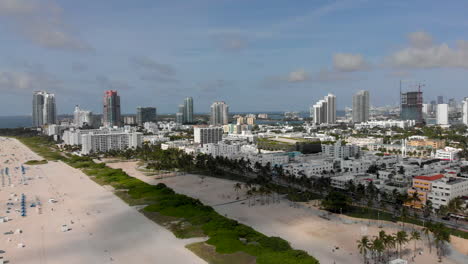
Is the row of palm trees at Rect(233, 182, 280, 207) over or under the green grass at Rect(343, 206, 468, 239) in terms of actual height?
over

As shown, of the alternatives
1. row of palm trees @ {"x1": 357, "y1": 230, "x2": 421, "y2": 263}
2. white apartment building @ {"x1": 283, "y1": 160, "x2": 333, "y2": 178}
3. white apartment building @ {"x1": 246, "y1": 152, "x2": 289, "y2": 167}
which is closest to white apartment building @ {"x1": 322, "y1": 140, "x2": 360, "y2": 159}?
white apartment building @ {"x1": 246, "y1": 152, "x2": 289, "y2": 167}

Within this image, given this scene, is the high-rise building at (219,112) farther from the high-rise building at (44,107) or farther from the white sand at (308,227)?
the white sand at (308,227)

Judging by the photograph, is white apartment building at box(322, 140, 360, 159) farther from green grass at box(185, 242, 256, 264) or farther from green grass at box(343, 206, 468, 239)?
green grass at box(185, 242, 256, 264)

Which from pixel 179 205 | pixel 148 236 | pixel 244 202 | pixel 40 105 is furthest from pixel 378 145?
pixel 40 105

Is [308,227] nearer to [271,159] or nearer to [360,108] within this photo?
[271,159]

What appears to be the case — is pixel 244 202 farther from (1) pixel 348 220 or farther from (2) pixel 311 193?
(1) pixel 348 220
